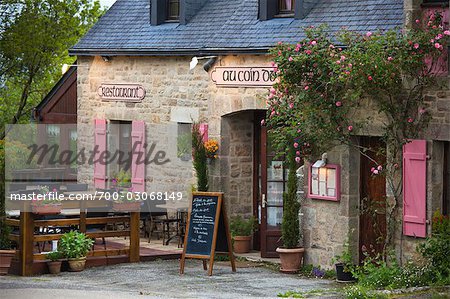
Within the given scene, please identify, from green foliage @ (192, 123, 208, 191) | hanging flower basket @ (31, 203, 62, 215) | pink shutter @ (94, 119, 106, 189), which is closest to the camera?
hanging flower basket @ (31, 203, 62, 215)

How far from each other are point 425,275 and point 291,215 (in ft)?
10.6

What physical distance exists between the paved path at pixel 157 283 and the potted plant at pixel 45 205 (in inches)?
36.9

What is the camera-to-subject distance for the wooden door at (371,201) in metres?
16.9

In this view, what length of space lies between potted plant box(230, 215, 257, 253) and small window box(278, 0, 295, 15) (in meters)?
3.48

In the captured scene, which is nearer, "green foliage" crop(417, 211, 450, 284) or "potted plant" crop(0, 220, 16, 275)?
"green foliage" crop(417, 211, 450, 284)

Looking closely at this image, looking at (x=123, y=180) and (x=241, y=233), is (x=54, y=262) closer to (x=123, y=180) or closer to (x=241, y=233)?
(x=241, y=233)

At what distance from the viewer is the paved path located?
15.1m

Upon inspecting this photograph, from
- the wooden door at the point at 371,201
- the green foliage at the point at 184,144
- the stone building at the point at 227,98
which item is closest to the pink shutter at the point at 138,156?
the stone building at the point at 227,98

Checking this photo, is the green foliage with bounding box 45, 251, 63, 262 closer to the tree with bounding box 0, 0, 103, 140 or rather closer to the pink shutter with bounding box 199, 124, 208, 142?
the pink shutter with bounding box 199, 124, 208, 142

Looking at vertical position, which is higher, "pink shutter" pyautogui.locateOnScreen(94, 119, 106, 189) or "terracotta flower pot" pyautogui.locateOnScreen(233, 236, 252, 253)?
"pink shutter" pyautogui.locateOnScreen(94, 119, 106, 189)

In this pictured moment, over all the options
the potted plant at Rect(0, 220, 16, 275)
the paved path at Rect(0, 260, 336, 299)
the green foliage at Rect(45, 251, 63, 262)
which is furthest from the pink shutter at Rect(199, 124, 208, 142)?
the potted plant at Rect(0, 220, 16, 275)

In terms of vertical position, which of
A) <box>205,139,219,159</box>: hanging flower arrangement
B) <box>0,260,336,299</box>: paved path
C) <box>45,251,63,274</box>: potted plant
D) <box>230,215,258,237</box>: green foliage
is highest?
<box>205,139,219,159</box>: hanging flower arrangement

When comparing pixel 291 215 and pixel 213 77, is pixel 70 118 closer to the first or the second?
pixel 213 77

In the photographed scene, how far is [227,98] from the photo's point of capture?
765 inches
